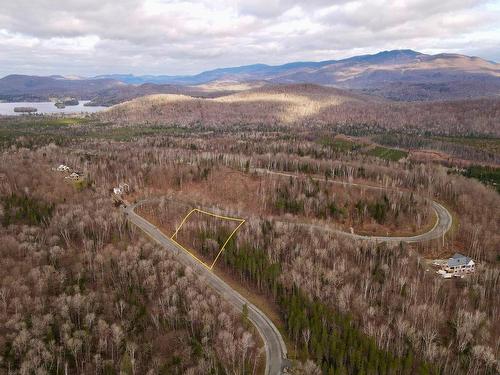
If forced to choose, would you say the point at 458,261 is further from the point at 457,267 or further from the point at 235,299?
the point at 235,299

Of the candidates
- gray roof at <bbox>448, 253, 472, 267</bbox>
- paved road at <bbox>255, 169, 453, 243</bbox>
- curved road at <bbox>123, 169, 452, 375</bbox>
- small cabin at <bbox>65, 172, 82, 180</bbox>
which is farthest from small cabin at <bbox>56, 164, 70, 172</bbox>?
gray roof at <bbox>448, 253, 472, 267</bbox>

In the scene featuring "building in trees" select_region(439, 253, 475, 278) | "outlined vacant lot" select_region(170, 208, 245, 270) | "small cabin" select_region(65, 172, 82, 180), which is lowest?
"building in trees" select_region(439, 253, 475, 278)

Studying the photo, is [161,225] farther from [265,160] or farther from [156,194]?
[265,160]

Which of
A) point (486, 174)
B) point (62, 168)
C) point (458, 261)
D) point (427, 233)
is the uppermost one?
point (62, 168)

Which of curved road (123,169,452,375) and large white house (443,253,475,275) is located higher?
curved road (123,169,452,375)

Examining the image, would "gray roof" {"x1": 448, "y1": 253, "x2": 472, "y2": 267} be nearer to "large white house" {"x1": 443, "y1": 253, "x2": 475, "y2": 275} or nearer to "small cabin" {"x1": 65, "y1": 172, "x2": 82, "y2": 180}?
"large white house" {"x1": 443, "y1": 253, "x2": 475, "y2": 275}

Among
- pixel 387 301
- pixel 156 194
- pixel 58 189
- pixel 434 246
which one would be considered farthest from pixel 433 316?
pixel 58 189

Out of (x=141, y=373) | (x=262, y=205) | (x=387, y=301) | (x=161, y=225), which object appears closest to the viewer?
(x=141, y=373)

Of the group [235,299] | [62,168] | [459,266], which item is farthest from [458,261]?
[62,168]
